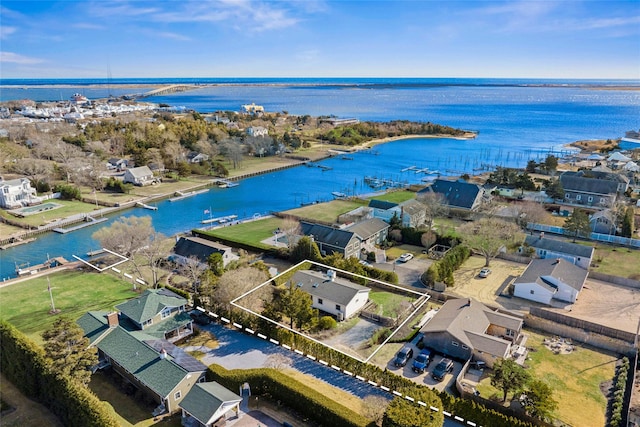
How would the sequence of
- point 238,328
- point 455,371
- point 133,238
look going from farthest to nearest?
point 133,238 → point 238,328 → point 455,371

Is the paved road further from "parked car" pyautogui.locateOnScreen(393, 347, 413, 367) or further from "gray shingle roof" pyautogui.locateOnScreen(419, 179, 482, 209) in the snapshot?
"gray shingle roof" pyautogui.locateOnScreen(419, 179, 482, 209)

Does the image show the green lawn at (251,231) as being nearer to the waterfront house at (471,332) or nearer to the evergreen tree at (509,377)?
the waterfront house at (471,332)

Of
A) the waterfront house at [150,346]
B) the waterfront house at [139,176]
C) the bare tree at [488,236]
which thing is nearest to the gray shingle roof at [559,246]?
the bare tree at [488,236]

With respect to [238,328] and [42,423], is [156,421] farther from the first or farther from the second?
[238,328]

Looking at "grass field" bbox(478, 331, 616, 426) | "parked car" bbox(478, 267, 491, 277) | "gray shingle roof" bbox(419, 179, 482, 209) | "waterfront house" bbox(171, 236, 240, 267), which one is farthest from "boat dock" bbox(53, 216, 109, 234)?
"grass field" bbox(478, 331, 616, 426)

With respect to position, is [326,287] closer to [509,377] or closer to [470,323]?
[470,323]

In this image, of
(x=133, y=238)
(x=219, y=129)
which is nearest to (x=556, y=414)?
(x=133, y=238)
